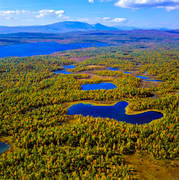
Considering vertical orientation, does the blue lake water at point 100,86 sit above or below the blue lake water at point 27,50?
below

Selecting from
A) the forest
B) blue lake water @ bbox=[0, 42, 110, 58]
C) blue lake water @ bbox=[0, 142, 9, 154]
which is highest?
blue lake water @ bbox=[0, 42, 110, 58]

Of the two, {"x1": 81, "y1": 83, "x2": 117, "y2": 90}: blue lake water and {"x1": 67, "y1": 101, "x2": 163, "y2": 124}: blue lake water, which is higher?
{"x1": 81, "y1": 83, "x2": 117, "y2": 90}: blue lake water

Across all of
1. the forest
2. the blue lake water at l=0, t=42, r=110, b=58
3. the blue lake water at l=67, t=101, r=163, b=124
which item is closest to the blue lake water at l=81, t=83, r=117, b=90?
Result: the forest

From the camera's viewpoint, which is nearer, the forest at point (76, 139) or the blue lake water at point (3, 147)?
the forest at point (76, 139)

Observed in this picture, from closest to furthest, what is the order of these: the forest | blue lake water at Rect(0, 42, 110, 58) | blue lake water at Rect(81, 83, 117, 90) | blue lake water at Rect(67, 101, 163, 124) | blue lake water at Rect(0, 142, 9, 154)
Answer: the forest, blue lake water at Rect(0, 142, 9, 154), blue lake water at Rect(67, 101, 163, 124), blue lake water at Rect(81, 83, 117, 90), blue lake water at Rect(0, 42, 110, 58)

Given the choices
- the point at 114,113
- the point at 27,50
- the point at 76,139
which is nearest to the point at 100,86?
the point at 114,113

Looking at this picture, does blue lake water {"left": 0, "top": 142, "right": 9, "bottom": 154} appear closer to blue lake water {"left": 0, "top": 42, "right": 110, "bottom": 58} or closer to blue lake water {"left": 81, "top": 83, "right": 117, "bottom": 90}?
blue lake water {"left": 81, "top": 83, "right": 117, "bottom": 90}

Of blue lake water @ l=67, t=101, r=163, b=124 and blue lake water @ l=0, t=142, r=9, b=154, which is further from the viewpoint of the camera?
blue lake water @ l=67, t=101, r=163, b=124

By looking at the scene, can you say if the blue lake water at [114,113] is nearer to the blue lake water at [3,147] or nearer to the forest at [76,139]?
the forest at [76,139]

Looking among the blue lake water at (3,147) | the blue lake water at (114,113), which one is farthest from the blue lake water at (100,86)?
the blue lake water at (3,147)

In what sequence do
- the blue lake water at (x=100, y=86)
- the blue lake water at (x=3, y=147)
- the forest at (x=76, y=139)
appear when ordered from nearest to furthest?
the forest at (x=76, y=139)
the blue lake water at (x=3, y=147)
the blue lake water at (x=100, y=86)
